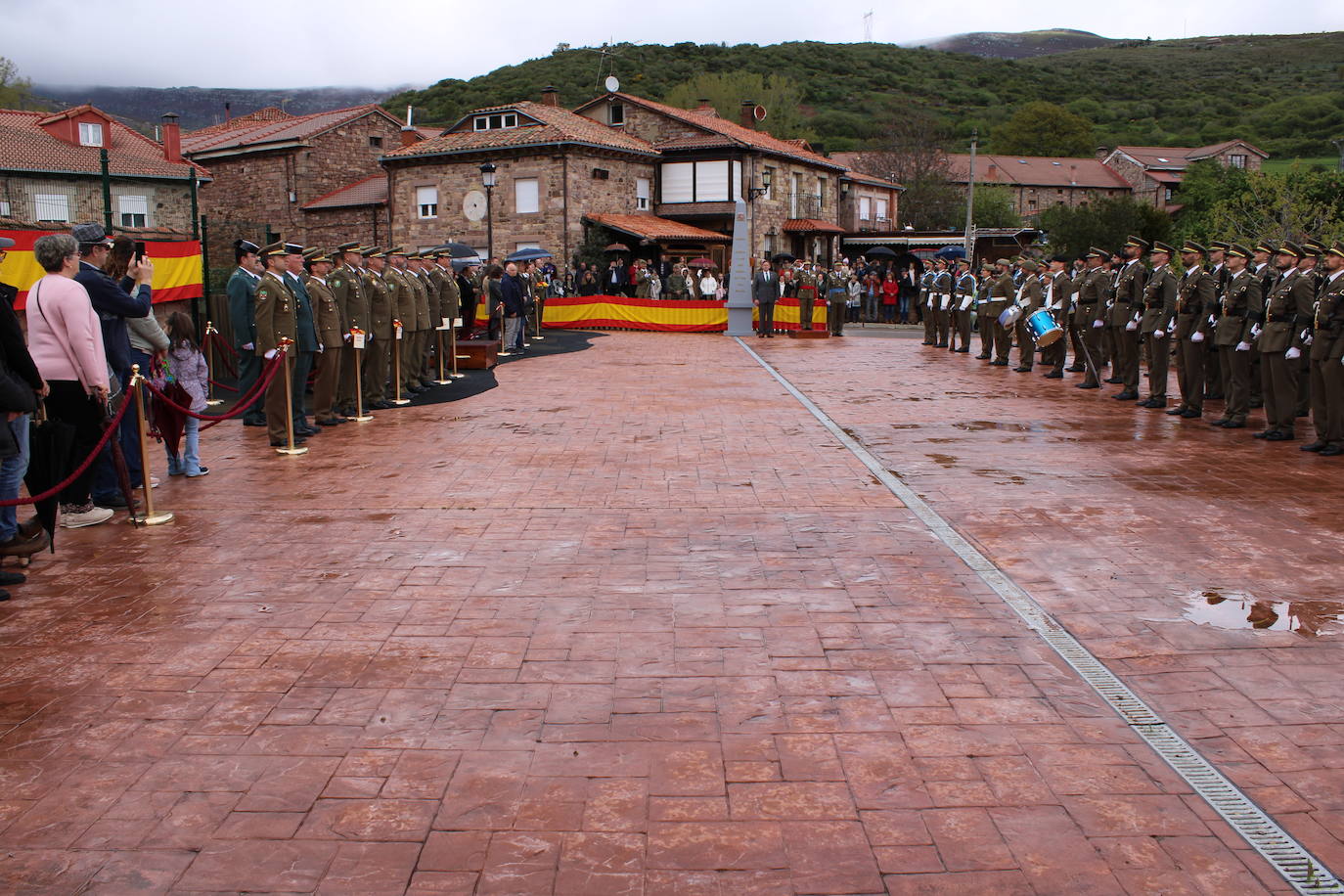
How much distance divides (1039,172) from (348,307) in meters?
88.8

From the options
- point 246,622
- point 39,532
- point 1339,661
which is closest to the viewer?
point 1339,661

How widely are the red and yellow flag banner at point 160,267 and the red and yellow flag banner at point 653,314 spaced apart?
47.4 feet

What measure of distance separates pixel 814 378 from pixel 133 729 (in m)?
13.8

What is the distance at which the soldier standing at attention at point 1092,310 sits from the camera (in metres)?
16.1

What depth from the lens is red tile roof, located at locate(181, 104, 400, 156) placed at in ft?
158

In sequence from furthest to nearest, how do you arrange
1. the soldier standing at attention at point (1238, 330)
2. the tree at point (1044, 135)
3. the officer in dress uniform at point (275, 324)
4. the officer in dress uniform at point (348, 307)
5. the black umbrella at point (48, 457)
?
the tree at point (1044, 135) → the officer in dress uniform at point (348, 307) → the soldier standing at attention at point (1238, 330) → the officer in dress uniform at point (275, 324) → the black umbrella at point (48, 457)

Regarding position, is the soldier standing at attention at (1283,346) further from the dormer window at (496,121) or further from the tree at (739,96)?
the tree at (739,96)

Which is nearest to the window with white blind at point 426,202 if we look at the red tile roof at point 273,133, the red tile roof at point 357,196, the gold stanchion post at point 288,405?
the red tile roof at point 357,196

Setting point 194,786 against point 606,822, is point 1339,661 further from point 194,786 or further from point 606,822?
point 194,786

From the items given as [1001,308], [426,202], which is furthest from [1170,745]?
[426,202]

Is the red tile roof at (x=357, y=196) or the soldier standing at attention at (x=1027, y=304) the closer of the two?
the soldier standing at attention at (x=1027, y=304)

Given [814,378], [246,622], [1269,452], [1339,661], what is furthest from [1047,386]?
[246,622]

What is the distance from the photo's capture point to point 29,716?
431 cm

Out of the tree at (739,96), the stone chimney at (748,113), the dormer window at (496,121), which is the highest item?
the tree at (739,96)
